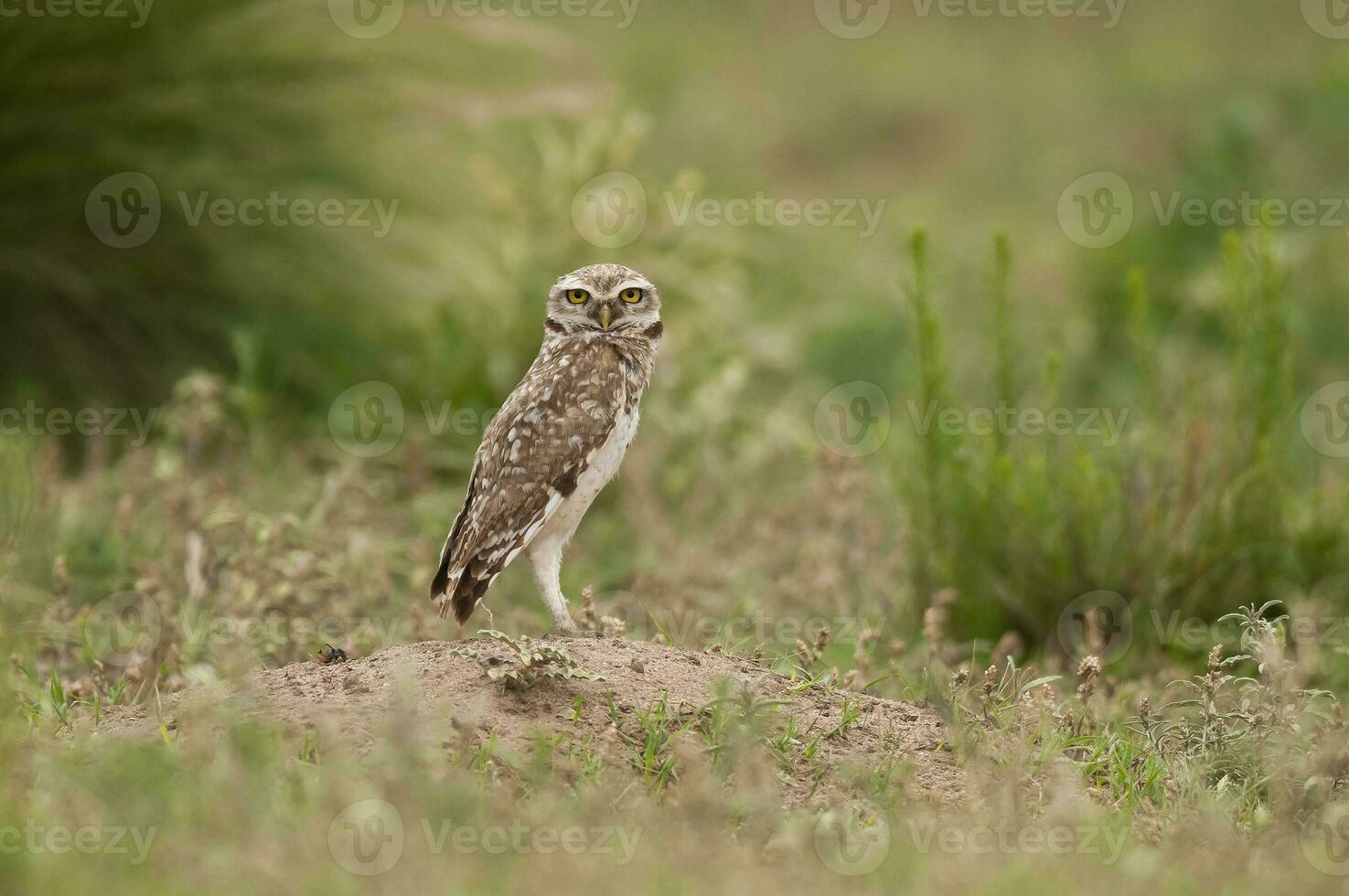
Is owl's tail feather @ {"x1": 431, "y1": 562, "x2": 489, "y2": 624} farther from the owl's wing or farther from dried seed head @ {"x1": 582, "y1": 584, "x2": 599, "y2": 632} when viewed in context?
dried seed head @ {"x1": 582, "y1": 584, "x2": 599, "y2": 632}

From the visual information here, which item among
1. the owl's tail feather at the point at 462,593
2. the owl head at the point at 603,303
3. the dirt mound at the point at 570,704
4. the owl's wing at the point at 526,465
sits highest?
the owl head at the point at 603,303

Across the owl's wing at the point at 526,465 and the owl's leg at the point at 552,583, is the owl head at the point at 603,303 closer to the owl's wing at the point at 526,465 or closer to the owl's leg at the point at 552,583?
the owl's wing at the point at 526,465

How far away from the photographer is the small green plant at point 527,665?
3.61 meters

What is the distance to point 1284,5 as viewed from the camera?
572 inches

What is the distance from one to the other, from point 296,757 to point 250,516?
2075mm

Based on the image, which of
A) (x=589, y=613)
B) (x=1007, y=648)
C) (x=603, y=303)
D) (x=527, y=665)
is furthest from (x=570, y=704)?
(x=1007, y=648)

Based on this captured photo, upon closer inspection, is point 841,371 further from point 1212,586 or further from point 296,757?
point 296,757

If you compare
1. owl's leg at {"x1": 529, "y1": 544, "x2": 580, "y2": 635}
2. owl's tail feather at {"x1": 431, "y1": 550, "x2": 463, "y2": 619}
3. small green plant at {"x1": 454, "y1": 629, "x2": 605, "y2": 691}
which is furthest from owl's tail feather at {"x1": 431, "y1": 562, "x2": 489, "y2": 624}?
small green plant at {"x1": 454, "y1": 629, "x2": 605, "y2": 691}

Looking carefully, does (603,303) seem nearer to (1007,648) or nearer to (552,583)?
(552,583)

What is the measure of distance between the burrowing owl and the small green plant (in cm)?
59

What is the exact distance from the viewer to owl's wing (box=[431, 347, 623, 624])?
14.0ft

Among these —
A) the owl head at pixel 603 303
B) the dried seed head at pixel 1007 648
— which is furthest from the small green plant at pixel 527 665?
the dried seed head at pixel 1007 648

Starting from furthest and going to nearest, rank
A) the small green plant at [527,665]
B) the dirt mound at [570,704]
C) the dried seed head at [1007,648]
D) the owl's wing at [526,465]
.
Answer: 1. the dried seed head at [1007,648]
2. the owl's wing at [526,465]
3. the small green plant at [527,665]
4. the dirt mound at [570,704]

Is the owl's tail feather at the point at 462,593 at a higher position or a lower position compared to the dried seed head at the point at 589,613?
higher
